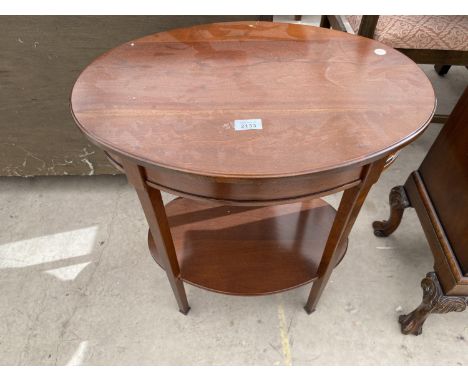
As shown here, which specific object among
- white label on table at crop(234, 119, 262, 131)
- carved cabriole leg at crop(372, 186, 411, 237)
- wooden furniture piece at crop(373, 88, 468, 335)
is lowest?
carved cabriole leg at crop(372, 186, 411, 237)

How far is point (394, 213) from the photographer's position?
1.32 meters

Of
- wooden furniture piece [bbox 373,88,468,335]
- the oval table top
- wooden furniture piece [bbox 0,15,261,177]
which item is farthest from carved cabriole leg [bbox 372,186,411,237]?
wooden furniture piece [bbox 0,15,261,177]

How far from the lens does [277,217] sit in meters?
1.21

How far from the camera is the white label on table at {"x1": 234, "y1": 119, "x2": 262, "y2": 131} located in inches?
26.5

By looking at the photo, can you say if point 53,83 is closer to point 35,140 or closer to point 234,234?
point 35,140

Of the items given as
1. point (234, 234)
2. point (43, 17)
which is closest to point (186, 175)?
point (234, 234)

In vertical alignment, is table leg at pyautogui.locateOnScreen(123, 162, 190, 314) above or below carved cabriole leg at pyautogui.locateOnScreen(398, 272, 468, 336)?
above

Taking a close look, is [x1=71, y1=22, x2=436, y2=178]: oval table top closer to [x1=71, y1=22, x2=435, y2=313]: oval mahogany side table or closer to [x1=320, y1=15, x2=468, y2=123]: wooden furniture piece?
[x1=71, y1=22, x2=435, y2=313]: oval mahogany side table

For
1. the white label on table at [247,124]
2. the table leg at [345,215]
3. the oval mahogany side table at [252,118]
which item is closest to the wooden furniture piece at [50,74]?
the oval mahogany side table at [252,118]

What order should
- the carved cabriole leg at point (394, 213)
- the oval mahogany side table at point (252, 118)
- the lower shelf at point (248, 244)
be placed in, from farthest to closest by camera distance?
1. the carved cabriole leg at point (394, 213)
2. the lower shelf at point (248, 244)
3. the oval mahogany side table at point (252, 118)

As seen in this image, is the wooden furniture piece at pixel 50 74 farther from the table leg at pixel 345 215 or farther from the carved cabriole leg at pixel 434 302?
the carved cabriole leg at pixel 434 302

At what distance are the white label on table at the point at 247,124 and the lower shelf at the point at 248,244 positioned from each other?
0.54 metres

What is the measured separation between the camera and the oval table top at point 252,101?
62 cm

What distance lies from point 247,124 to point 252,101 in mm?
82
